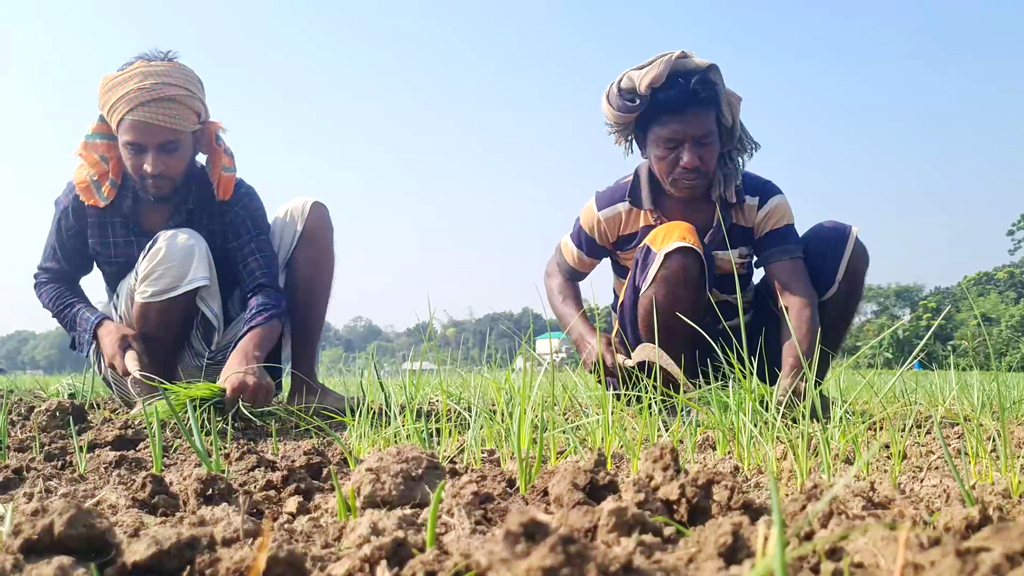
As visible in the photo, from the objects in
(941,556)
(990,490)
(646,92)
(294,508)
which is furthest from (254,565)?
(646,92)

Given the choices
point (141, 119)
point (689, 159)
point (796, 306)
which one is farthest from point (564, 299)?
point (141, 119)

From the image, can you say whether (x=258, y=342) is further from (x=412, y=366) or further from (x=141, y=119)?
(x=141, y=119)

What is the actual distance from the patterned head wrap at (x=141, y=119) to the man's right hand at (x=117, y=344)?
0.51 m

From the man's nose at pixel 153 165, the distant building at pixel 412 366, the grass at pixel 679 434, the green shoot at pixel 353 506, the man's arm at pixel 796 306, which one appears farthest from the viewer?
the man's nose at pixel 153 165

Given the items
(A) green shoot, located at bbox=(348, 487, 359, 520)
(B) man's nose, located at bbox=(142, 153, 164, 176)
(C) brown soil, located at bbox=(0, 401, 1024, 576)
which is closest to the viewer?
(C) brown soil, located at bbox=(0, 401, 1024, 576)

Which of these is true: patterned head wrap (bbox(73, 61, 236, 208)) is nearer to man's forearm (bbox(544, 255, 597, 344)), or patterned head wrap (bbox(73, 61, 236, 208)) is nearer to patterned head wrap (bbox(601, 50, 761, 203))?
man's forearm (bbox(544, 255, 597, 344))

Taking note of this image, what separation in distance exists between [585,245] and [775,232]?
2.27 feet

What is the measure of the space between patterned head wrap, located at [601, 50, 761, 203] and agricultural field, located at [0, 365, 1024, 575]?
117 cm

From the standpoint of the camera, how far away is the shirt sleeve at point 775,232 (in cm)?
275

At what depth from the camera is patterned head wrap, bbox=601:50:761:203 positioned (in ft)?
9.32

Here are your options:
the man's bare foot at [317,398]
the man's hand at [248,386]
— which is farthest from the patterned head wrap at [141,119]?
the man's hand at [248,386]

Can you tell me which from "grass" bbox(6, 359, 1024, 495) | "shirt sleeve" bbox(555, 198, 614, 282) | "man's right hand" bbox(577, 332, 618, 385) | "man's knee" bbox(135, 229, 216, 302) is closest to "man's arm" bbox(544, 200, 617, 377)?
"shirt sleeve" bbox(555, 198, 614, 282)

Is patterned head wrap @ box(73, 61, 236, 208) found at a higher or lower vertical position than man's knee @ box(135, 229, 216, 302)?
higher

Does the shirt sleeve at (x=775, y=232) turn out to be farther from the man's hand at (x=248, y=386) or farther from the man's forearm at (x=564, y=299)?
the man's hand at (x=248, y=386)
